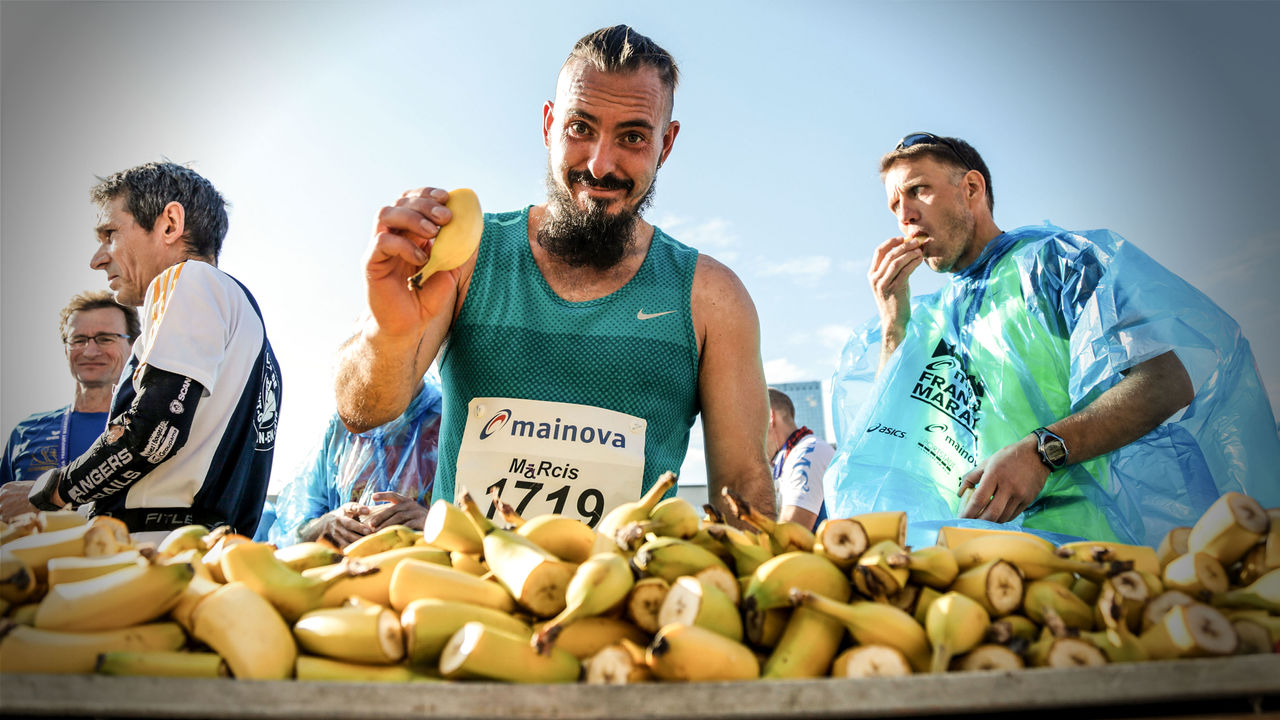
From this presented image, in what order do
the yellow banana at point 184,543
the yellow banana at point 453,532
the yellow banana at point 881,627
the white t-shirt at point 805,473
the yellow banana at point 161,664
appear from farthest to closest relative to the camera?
the white t-shirt at point 805,473 → the yellow banana at point 184,543 → the yellow banana at point 453,532 → the yellow banana at point 881,627 → the yellow banana at point 161,664

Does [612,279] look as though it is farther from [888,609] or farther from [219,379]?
[888,609]

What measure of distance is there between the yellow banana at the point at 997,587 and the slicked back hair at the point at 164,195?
2671mm

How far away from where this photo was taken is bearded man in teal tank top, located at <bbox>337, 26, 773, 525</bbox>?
87.7 inches

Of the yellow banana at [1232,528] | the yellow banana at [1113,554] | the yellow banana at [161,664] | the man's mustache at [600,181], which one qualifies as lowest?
the yellow banana at [161,664]

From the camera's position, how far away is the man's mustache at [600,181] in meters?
2.45

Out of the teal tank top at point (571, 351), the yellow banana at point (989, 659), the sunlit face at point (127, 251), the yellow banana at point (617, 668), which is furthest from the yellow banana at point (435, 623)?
the sunlit face at point (127, 251)

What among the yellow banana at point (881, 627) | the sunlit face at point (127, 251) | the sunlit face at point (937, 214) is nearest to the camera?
the yellow banana at point (881, 627)

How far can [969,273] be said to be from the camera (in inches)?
118

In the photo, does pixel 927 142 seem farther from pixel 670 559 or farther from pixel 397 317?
pixel 670 559

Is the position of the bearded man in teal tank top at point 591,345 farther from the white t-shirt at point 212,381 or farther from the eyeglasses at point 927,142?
the eyeglasses at point 927,142

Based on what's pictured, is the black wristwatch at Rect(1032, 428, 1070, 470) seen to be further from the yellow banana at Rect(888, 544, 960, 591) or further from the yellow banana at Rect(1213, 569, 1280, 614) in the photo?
the yellow banana at Rect(888, 544, 960, 591)

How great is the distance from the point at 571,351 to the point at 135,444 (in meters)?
1.18

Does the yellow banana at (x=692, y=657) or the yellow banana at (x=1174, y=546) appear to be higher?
the yellow banana at (x=1174, y=546)

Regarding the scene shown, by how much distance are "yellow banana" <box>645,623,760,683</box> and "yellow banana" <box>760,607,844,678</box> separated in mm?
61
